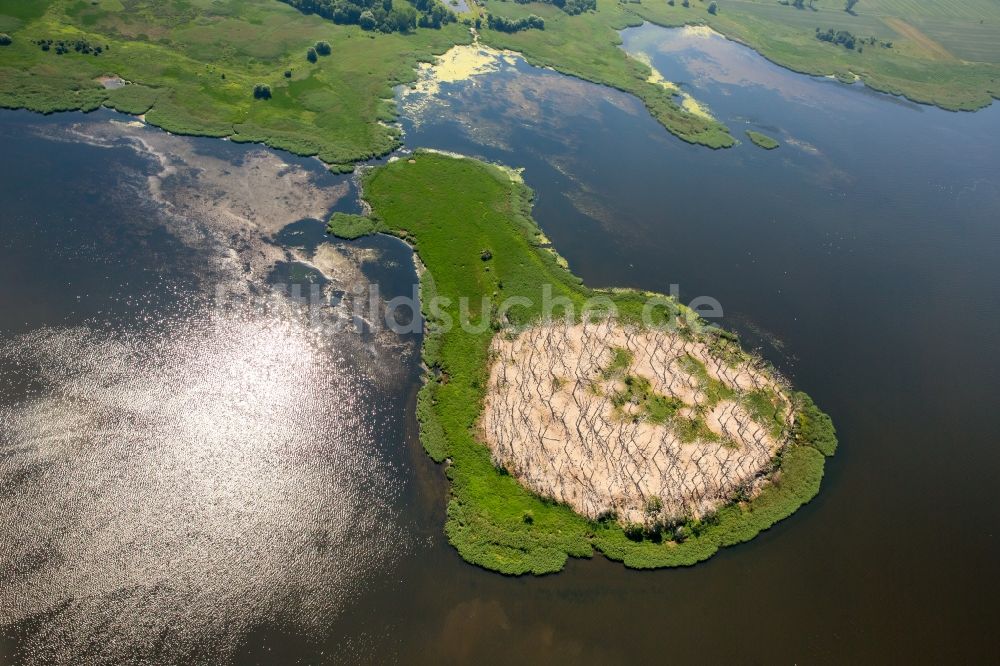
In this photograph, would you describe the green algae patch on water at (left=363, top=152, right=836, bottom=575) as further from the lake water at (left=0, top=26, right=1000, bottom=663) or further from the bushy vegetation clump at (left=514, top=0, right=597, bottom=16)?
the bushy vegetation clump at (left=514, top=0, right=597, bottom=16)

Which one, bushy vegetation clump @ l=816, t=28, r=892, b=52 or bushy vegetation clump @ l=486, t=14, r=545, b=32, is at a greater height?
bushy vegetation clump @ l=816, t=28, r=892, b=52

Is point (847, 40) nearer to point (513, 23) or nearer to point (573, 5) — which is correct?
point (573, 5)

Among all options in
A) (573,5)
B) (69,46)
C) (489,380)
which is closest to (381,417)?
(489,380)

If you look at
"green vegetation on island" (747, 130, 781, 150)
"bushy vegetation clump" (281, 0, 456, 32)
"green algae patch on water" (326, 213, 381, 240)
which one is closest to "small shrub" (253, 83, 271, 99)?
"green algae patch on water" (326, 213, 381, 240)

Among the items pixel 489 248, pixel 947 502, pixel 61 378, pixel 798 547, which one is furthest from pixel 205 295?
pixel 947 502

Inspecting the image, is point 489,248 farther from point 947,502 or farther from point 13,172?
point 13,172
